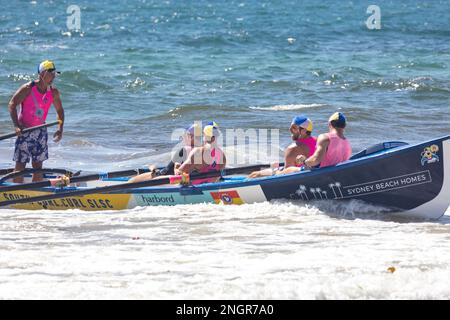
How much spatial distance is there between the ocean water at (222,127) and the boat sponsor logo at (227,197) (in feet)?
0.49

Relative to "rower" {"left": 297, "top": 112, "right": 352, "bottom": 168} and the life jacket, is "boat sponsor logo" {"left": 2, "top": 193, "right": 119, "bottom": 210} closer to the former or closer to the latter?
the life jacket

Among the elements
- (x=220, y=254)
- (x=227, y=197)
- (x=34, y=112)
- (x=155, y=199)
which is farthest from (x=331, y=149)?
(x=34, y=112)

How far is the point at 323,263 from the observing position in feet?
27.8

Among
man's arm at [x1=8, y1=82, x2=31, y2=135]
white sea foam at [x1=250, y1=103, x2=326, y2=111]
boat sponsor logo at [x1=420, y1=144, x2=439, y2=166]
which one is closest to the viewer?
boat sponsor logo at [x1=420, y1=144, x2=439, y2=166]

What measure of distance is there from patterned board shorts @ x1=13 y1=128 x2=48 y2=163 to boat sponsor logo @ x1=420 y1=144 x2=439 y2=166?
4.78 m

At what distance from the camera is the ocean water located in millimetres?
8008

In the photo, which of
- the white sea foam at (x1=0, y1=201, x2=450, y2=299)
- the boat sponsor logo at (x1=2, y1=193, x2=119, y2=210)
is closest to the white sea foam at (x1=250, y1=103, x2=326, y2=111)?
the boat sponsor logo at (x1=2, y1=193, x2=119, y2=210)

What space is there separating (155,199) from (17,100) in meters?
2.13

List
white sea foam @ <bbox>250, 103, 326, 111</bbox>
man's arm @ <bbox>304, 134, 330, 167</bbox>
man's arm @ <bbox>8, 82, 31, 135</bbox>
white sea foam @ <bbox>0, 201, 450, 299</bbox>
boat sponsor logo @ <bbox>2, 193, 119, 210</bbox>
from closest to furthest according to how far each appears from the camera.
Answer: white sea foam @ <bbox>0, 201, 450, 299</bbox> < man's arm @ <bbox>304, 134, 330, 167</bbox> < boat sponsor logo @ <bbox>2, 193, 119, 210</bbox> < man's arm @ <bbox>8, 82, 31, 135</bbox> < white sea foam @ <bbox>250, 103, 326, 111</bbox>

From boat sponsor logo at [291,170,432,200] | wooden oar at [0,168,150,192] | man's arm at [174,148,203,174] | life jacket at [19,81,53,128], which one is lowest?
boat sponsor logo at [291,170,432,200]

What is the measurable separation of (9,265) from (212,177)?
11.6 feet

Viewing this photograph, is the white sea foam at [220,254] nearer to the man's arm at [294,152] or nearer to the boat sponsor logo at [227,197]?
the boat sponsor logo at [227,197]

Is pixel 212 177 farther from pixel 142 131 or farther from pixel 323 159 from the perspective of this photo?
pixel 142 131
